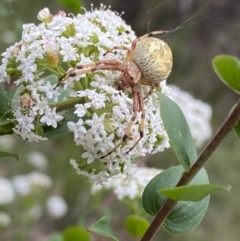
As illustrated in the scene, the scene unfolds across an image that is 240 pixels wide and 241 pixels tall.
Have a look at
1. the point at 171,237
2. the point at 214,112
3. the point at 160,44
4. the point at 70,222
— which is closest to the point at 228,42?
the point at 214,112

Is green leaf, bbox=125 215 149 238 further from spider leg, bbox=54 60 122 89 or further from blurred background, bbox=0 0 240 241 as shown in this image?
blurred background, bbox=0 0 240 241

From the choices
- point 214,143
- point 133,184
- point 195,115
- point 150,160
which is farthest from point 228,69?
point 150,160

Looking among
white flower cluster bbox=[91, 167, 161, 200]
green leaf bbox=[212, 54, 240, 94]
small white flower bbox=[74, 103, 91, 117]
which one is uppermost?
green leaf bbox=[212, 54, 240, 94]

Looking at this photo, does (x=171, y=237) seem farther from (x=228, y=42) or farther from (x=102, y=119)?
(x=102, y=119)

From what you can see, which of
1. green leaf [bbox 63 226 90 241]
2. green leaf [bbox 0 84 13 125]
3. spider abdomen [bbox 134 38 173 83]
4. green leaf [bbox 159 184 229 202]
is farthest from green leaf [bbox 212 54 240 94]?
green leaf [bbox 63 226 90 241]

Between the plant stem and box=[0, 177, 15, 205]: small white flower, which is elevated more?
the plant stem

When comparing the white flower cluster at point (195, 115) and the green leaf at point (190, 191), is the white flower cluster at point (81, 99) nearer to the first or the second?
the green leaf at point (190, 191)
